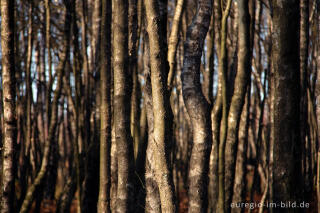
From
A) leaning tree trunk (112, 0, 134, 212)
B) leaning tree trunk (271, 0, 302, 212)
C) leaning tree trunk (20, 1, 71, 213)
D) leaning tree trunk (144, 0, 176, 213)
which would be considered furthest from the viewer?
leaning tree trunk (20, 1, 71, 213)

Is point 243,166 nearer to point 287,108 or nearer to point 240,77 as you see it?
point 240,77

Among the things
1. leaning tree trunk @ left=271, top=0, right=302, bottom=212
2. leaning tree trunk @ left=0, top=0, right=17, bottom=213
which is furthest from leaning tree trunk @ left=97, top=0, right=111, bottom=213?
leaning tree trunk @ left=271, top=0, right=302, bottom=212

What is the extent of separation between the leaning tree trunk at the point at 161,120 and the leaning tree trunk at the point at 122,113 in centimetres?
49

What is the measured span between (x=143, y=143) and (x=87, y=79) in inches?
98.6

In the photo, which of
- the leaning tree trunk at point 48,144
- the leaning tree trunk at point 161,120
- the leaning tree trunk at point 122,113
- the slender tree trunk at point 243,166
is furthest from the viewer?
the slender tree trunk at point 243,166

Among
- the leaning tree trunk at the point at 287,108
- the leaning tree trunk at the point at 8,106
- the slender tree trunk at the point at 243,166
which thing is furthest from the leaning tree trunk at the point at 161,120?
the slender tree trunk at the point at 243,166

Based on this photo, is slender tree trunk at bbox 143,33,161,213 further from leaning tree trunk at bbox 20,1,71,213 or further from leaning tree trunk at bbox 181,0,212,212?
leaning tree trunk at bbox 20,1,71,213

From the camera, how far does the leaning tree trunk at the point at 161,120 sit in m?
3.15

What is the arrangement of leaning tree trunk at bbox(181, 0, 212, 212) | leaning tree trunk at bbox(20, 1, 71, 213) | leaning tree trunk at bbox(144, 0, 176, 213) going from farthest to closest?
leaning tree trunk at bbox(20, 1, 71, 213) → leaning tree trunk at bbox(181, 0, 212, 212) → leaning tree trunk at bbox(144, 0, 176, 213)

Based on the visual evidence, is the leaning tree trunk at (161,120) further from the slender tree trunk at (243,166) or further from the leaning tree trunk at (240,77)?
the slender tree trunk at (243,166)

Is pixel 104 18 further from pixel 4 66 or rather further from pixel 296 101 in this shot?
pixel 296 101

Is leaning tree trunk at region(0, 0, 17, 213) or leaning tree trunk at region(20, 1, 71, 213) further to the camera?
leaning tree trunk at region(20, 1, 71, 213)

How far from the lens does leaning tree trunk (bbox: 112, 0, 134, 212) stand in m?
3.62

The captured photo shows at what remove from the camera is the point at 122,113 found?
3643mm
